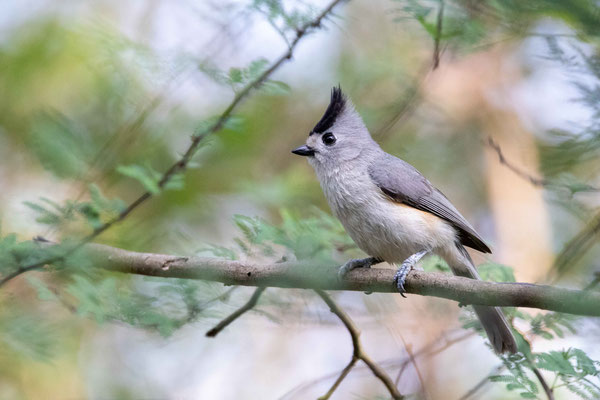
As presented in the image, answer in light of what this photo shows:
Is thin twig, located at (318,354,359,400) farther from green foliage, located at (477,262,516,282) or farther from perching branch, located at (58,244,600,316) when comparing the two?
green foliage, located at (477,262,516,282)

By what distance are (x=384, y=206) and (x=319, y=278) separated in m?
1.18

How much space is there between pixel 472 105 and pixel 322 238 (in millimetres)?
3989

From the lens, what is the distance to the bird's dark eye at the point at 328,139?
13.3ft

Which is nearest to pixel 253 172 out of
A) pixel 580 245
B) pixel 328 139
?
pixel 328 139

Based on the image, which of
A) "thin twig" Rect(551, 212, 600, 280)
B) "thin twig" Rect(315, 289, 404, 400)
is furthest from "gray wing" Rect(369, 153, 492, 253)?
"thin twig" Rect(551, 212, 600, 280)

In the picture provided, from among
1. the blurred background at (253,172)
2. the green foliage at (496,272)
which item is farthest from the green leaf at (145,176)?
the green foliage at (496,272)

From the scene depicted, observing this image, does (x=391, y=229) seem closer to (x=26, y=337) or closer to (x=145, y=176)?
(x=145, y=176)

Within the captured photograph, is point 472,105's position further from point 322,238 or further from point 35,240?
point 35,240

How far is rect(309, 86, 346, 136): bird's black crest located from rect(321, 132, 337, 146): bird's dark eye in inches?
1.6

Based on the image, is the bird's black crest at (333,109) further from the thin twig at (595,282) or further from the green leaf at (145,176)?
the thin twig at (595,282)

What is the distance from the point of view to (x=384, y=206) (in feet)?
12.0

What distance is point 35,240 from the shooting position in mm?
2732

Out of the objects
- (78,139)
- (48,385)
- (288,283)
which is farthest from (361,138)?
(48,385)

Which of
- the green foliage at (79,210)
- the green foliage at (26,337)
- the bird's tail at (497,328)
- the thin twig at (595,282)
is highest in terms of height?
the thin twig at (595,282)
